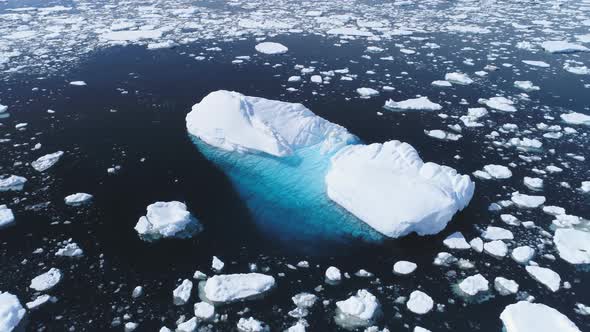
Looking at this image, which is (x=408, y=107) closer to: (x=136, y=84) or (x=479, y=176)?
(x=479, y=176)

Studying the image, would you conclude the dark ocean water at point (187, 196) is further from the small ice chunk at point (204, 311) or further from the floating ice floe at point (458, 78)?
the floating ice floe at point (458, 78)

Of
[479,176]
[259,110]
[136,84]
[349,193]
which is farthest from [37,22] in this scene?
[479,176]

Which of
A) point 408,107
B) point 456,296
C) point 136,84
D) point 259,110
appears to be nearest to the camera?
point 456,296

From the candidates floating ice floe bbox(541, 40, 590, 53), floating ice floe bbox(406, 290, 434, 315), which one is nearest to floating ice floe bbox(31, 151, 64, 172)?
floating ice floe bbox(406, 290, 434, 315)

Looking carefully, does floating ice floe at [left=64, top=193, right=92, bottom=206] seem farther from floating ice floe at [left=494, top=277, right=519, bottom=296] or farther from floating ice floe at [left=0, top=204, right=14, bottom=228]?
floating ice floe at [left=494, top=277, right=519, bottom=296]

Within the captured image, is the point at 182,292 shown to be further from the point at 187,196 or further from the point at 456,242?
the point at 456,242

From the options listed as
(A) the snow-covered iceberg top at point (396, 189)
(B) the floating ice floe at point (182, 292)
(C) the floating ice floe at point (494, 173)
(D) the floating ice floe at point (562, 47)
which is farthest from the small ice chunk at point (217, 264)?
(D) the floating ice floe at point (562, 47)

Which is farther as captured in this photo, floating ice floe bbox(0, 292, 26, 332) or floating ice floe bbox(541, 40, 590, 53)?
floating ice floe bbox(541, 40, 590, 53)
